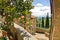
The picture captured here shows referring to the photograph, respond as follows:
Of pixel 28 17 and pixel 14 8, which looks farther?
pixel 28 17

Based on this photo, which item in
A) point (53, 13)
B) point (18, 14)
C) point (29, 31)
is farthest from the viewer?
point (29, 31)

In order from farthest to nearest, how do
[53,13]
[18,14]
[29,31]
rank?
[29,31] → [18,14] → [53,13]

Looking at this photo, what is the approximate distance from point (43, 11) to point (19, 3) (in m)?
0.23

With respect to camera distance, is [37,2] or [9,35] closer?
[37,2]

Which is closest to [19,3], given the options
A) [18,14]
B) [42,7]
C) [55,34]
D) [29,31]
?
[18,14]

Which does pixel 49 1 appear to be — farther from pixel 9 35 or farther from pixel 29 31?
pixel 9 35

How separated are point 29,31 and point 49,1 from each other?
0.40m

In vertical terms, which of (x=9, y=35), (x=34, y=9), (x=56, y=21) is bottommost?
(x=9, y=35)

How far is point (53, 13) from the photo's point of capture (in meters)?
1.29

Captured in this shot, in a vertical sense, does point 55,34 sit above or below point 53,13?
below

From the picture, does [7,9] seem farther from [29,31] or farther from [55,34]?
[55,34]

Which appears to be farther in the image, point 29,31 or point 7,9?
point 29,31

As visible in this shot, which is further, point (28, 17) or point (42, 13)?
point (28, 17)

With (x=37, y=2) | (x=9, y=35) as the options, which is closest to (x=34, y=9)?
(x=37, y=2)
